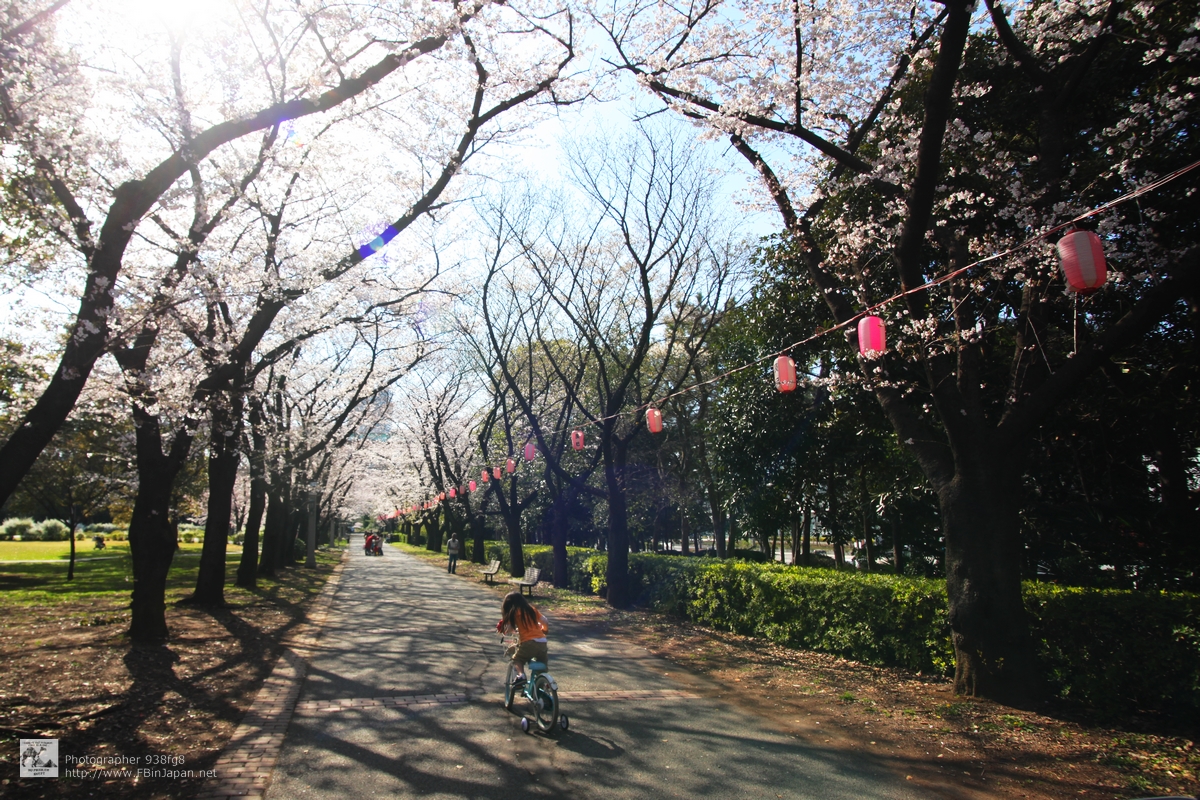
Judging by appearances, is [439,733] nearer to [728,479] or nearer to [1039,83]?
[1039,83]

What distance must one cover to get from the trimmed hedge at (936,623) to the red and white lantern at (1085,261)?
3164mm

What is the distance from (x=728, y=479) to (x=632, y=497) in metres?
15.1

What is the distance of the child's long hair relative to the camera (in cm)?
628

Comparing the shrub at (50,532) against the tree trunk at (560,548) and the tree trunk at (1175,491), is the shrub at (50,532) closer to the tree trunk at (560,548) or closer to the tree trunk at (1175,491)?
the tree trunk at (560,548)

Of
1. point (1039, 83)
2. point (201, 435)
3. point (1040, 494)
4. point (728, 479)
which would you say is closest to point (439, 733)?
point (1039, 83)

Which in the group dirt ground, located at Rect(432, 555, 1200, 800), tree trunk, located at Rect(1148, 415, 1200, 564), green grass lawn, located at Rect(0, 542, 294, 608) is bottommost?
green grass lawn, located at Rect(0, 542, 294, 608)

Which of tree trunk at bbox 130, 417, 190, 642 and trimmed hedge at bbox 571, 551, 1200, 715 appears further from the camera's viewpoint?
tree trunk at bbox 130, 417, 190, 642

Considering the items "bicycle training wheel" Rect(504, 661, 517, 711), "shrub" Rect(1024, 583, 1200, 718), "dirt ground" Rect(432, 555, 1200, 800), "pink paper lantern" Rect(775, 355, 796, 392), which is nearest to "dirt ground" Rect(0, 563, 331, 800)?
"bicycle training wheel" Rect(504, 661, 517, 711)

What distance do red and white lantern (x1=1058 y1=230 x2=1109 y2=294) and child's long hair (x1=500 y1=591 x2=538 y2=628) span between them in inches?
205

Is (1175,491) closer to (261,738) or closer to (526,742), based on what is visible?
(526,742)

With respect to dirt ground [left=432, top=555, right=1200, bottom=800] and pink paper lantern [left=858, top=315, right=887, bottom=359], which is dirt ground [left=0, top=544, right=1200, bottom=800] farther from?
pink paper lantern [left=858, top=315, right=887, bottom=359]

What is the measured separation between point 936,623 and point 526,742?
4963mm

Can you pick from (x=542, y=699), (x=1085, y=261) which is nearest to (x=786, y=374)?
(x=1085, y=261)

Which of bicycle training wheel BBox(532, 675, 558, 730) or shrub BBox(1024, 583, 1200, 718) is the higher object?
shrub BBox(1024, 583, 1200, 718)
